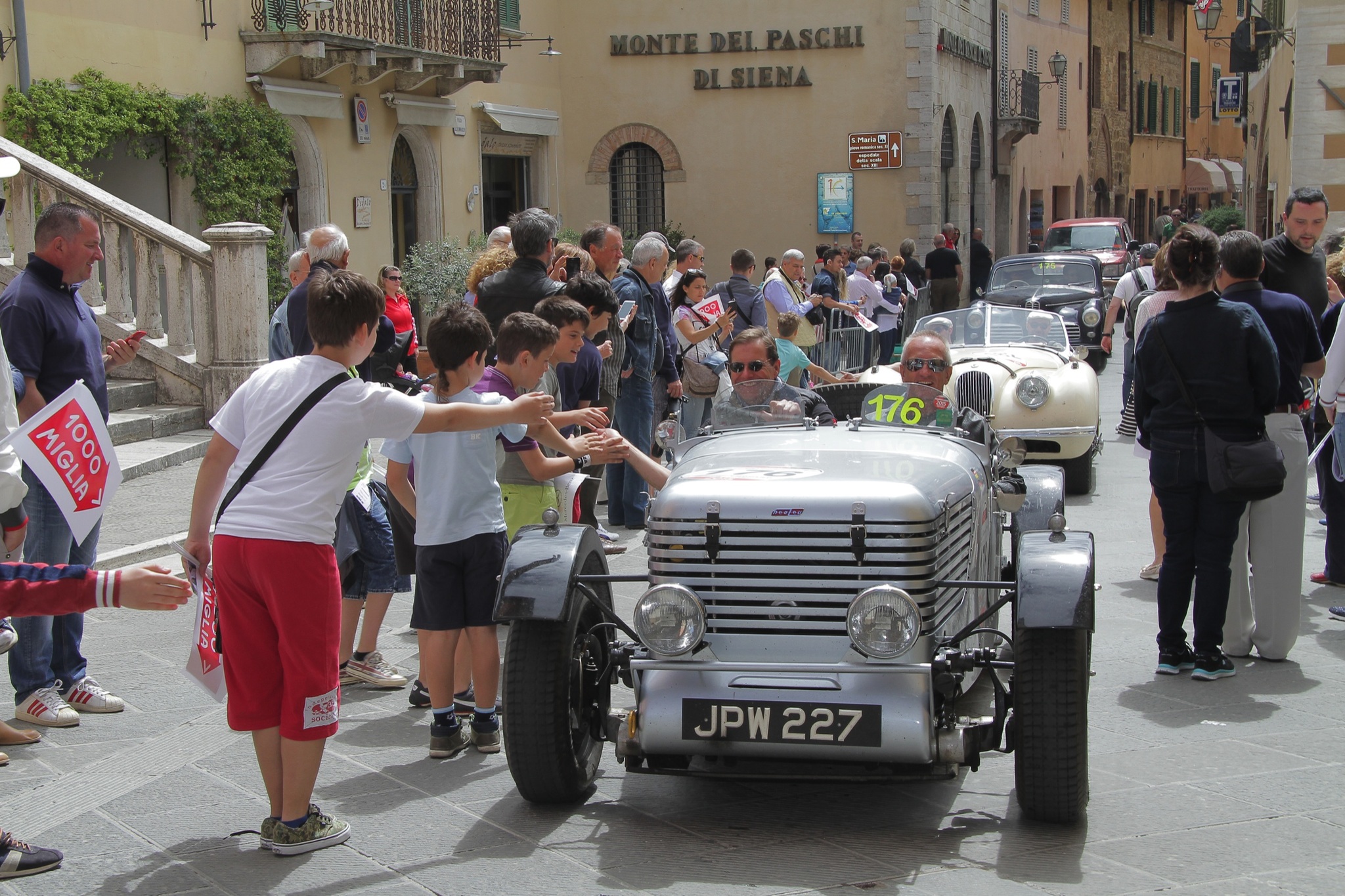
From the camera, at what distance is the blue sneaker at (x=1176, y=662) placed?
601 cm

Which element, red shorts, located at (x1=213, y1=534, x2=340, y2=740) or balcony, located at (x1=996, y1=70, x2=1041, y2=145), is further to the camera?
balcony, located at (x1=996, y1=70, x2=1041, y2=145)

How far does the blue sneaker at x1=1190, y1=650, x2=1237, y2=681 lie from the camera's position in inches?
234

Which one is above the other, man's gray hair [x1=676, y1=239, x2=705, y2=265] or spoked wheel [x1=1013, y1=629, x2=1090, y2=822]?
man's gray hair [x1=676, y1=239, x2=705, y2=265]

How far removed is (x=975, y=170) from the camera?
3275cm

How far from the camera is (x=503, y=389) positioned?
212 inches

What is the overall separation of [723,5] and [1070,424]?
17.8 m

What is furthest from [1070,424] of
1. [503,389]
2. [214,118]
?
[214,118]

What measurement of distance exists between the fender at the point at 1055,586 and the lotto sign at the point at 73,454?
2684mm

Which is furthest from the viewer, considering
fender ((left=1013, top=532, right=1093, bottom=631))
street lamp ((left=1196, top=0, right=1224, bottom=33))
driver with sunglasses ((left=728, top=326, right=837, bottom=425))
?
street lamp ((left=1196, top=0, right=1224, bottom=33))

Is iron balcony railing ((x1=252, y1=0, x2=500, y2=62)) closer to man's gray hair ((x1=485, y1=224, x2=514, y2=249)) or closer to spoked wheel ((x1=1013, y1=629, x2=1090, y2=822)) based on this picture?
man's gray hair ((x1=485, y1=224, x2=514, y2=249))

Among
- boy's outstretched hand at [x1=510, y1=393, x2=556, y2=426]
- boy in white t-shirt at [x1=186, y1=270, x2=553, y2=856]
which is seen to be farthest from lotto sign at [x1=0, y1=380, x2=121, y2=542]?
boy's outstretched hand at [x1=510, y1=393, x2=556, y2=426]

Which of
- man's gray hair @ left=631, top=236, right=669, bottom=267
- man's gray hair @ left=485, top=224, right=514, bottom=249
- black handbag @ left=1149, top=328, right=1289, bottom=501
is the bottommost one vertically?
black handbag @ left=1149, top=328, right=1289, bottom=501

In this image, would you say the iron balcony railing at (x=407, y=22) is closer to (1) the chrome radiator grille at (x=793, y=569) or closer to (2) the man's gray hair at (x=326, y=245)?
(2) the man's gray hair at (x=326, y=245)

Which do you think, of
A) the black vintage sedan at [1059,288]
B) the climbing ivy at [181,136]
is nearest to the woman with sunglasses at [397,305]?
the climbing ivy at [181,136]
